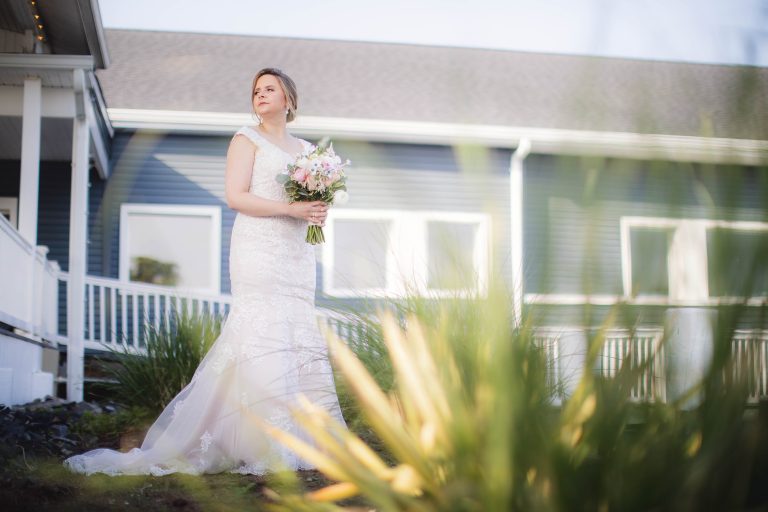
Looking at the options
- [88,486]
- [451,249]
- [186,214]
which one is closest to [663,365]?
[451,249]

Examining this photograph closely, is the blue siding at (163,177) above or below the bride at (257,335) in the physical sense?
above

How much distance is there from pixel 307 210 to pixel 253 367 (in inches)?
32.2

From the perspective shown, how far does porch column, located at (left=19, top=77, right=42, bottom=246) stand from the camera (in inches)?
252

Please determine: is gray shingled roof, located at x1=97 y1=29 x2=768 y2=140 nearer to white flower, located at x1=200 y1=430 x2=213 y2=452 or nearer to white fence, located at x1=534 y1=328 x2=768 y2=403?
white flower, located at x1=200 y1=430 x2=213 y2=452

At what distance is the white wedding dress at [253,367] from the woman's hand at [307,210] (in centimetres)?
Answer: 16

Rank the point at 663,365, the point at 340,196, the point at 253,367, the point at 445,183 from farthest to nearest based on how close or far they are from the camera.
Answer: the point at 445,183 < the point at 340,196 < the point at 253,367 < the point at 663,365

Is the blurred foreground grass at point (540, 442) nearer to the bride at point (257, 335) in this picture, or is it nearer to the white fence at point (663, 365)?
the white fence at point (663, 365)

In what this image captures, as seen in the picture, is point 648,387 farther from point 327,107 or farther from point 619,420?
point 327,107

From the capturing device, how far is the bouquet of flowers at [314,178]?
12.9 ft

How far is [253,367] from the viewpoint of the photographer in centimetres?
388

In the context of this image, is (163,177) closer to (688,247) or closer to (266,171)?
(266,171)

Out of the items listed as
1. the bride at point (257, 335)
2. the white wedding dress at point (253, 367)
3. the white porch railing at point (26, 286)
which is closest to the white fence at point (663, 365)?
the white wedding dress at point (253, 367)

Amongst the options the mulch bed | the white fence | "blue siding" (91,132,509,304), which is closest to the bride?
the mulch bed

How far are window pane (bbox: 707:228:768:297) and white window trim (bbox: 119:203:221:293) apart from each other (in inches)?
387
